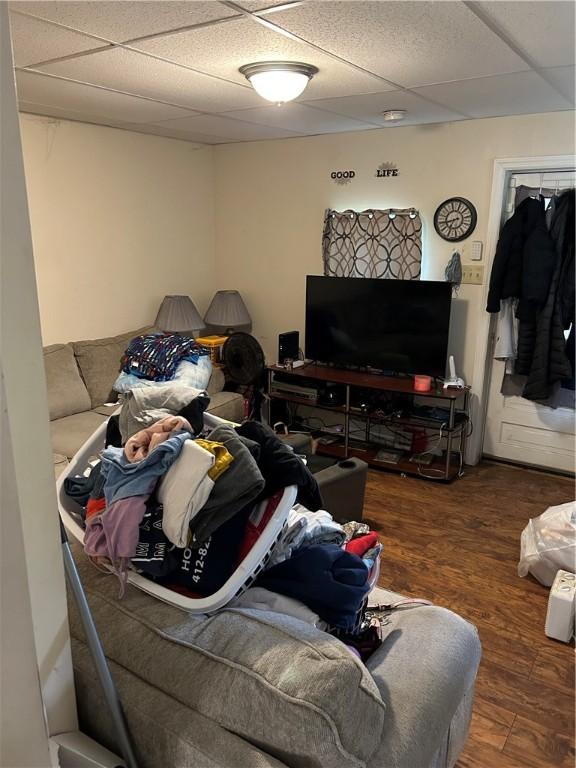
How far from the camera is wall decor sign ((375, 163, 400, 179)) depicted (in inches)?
166

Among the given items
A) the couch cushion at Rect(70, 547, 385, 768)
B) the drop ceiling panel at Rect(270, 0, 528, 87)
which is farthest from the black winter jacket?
the couch cushion at Rect(70, 547, 385, 768)

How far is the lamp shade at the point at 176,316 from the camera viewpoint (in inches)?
181

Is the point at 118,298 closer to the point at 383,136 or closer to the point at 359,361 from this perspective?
the point at 359,361

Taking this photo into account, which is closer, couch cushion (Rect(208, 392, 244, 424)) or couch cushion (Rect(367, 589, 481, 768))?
couch cushion (Rect(367, 589, 481, 768))

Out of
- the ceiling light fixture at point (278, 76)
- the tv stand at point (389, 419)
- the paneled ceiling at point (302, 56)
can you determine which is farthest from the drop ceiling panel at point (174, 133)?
the tv stand at point (389, 419)

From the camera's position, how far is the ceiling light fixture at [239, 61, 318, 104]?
2.44 m

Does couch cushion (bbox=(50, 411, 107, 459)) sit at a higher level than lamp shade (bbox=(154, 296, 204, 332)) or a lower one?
lower

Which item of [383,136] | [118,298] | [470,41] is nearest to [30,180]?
[118,298]

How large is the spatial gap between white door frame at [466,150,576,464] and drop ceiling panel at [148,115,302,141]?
1.58 meters

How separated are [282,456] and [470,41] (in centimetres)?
167

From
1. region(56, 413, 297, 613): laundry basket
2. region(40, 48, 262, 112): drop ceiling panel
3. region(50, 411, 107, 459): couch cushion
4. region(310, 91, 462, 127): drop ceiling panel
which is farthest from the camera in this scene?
region(50, 411, 107, 459): couch cushion

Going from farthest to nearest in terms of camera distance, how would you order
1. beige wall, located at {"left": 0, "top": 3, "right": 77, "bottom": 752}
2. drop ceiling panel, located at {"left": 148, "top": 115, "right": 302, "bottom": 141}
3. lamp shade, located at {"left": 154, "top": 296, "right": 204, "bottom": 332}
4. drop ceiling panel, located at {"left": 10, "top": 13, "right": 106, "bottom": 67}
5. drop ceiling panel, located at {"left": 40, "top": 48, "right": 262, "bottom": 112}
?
1. lamp shade, located at {"left": 154, "top": 296, "right": 204, "bottom": 332}
2. drop ceiling panel, located at {"left": 148, "top": 115, "right": 302, "bottom": 141}
3. drop ceiling panel, located at {"left": 40, "top": 48, "right": 262, "bottom": 112}
4. drop ceiling panel, located at {"left": 10, "top": 13, "right": 106, "bottom": 67}
5. beige wall, located at {"left": 0, "top": 3, "right": 77, "bottom": 752}

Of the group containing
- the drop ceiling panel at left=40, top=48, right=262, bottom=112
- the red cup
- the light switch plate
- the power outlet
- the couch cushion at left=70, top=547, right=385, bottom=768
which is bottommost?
the red cup

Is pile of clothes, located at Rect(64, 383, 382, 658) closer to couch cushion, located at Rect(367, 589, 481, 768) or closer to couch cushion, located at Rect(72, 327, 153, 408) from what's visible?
couch cushion, located at Rect(367, 589, 481, 768)
